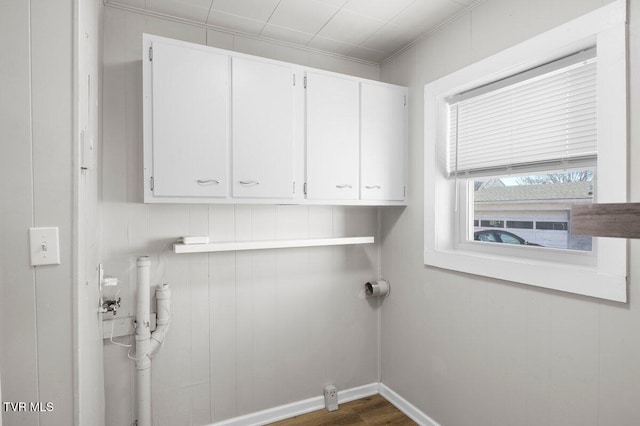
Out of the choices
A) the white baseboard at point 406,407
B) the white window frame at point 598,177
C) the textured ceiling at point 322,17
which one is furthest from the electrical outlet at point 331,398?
the textured ceiling at point 322,17

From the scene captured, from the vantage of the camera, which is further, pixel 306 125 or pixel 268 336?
pixel 268 336

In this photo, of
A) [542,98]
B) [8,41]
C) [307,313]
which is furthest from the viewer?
[307,313]

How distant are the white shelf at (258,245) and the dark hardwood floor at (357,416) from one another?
1.14 m

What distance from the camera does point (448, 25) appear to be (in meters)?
1.98

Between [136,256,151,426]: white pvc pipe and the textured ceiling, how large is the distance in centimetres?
139

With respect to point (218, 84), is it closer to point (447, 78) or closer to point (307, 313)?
point (447, 78)

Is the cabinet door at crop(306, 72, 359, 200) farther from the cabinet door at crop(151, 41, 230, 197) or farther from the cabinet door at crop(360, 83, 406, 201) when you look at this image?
the cabinet door at crop(151, 41, 230, 197)

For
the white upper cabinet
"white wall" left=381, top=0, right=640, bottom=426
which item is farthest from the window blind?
the white upper cabinet

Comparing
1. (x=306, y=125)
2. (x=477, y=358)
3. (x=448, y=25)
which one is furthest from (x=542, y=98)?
(x=477, y=358)

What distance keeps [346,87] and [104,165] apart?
143cm

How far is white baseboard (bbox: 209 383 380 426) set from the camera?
7.02 ft

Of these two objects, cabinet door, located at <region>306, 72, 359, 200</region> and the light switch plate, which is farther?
cabinet door, located at <region>306, 72, 359, 200</region>

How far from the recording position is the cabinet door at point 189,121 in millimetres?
1652

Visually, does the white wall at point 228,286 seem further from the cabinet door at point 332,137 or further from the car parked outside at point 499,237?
the car parked outside at point 499,237
